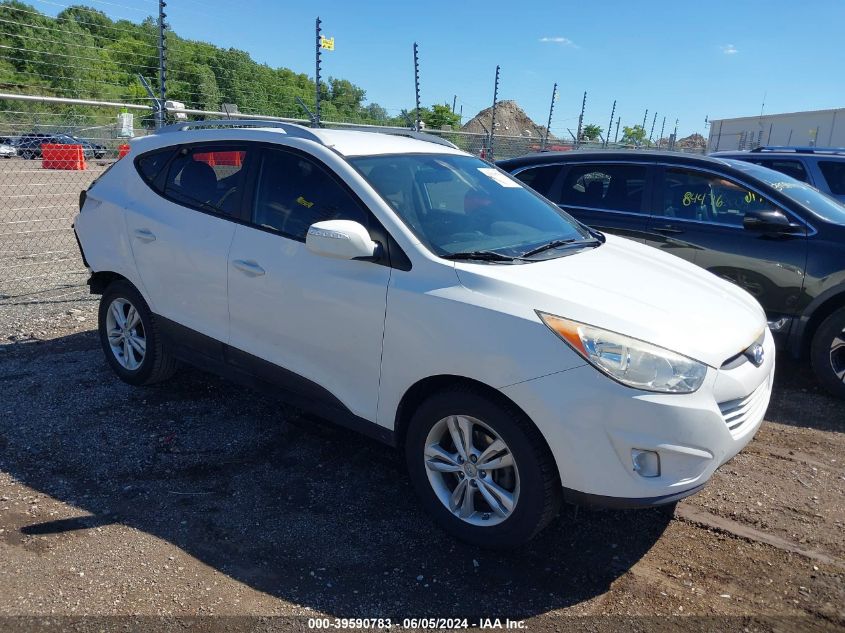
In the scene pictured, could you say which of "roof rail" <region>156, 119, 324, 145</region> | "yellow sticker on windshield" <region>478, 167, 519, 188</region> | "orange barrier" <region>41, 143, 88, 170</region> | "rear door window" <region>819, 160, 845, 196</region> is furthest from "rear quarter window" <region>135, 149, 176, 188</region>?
"rear door window" <region>819, 160, 845, 196</region>

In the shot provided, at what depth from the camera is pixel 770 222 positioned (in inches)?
199

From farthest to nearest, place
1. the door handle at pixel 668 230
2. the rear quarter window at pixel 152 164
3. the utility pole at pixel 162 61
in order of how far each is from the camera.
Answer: the utility pole at pixel 162 61 → the door handle at pixel 668 230 → the rear quarter window at pixel 152 164

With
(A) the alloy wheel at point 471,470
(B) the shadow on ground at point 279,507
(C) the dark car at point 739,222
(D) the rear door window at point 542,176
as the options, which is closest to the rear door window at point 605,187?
(C) the dark car at point 739,222

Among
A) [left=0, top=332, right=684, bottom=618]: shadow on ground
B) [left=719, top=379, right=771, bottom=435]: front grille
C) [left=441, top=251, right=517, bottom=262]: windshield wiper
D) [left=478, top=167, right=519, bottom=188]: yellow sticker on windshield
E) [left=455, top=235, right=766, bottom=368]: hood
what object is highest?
[left=478, top=167, right=519, bottom=188]: yellow sticker on windshield

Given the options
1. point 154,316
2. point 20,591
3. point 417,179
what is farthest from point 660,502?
point 154,316

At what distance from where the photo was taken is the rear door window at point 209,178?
3.95m

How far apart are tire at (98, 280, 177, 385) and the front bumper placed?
2853 mm

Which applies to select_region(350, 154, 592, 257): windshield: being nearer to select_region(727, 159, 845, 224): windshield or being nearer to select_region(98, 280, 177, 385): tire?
select_region(98, 280, 177, 385): tire

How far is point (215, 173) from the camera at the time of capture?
4141mm

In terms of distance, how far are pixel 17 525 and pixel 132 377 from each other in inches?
64.7

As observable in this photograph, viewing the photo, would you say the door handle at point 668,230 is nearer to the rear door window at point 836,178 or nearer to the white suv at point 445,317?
the white suv at point 445,317

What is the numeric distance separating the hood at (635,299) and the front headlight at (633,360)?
0.13 feet

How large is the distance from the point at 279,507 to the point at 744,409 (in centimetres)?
231

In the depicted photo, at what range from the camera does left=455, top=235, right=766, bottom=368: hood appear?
9.05 feet
